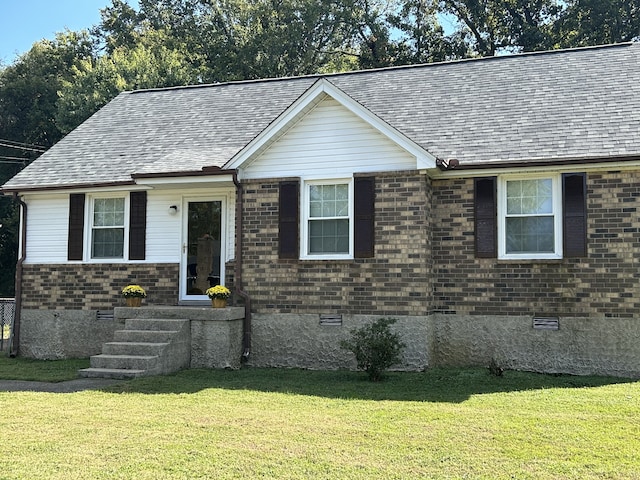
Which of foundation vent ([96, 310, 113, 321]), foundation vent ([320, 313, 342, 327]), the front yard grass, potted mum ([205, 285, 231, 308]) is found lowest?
the front yard grass

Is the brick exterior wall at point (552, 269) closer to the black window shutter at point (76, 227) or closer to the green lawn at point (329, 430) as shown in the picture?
the green lawn at point (329, 430)

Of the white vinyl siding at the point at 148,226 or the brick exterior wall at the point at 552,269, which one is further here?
the white vinyl siding at the point at 148,226

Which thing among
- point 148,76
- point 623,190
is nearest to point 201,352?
point 623,190

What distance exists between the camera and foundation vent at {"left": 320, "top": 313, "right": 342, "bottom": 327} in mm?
12000

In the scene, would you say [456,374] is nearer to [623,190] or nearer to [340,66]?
[623,190]

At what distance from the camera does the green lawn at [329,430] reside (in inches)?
230

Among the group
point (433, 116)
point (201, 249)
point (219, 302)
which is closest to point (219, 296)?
point (219, 302)

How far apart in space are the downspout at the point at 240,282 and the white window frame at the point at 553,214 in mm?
4688

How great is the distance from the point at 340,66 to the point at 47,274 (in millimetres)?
23979

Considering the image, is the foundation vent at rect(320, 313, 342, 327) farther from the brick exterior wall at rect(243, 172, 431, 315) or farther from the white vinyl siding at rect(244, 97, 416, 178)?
the white vinyl siding at rect(244, 97, 416, 178)

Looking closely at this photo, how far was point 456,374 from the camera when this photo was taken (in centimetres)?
1097

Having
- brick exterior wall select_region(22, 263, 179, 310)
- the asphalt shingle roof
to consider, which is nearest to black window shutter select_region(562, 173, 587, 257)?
the asphalt shingle roof

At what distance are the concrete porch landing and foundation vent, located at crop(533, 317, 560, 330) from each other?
205 inches

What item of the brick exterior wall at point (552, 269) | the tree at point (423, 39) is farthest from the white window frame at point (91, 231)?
the tree at point (423, 39)
